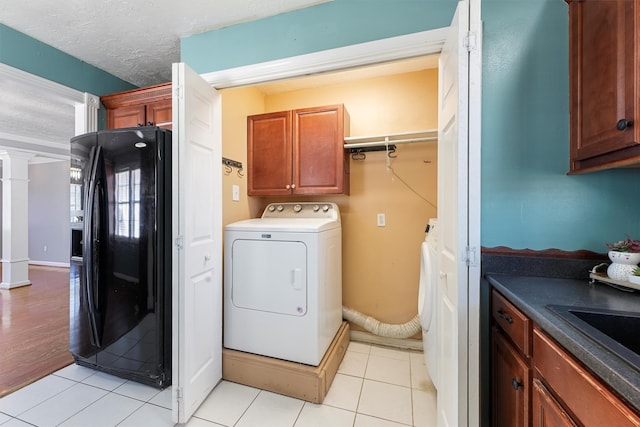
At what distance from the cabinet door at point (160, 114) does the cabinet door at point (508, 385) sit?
2.61 metres

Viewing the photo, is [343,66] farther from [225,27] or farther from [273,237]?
[273,237]

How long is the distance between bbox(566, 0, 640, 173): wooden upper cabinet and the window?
2.44 m

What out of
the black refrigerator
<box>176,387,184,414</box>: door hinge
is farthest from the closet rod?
<box>176,387,184,414</box>: door hinge

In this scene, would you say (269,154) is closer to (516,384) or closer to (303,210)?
(303,210)

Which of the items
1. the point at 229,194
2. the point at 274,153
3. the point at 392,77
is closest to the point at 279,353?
the point at 229,194

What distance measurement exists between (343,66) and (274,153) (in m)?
1.08

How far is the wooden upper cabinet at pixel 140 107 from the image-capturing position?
2.15 metres

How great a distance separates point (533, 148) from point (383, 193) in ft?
4.29

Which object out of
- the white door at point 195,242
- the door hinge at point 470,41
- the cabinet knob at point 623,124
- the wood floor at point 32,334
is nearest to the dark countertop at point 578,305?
the cabinet knob at point 623,124

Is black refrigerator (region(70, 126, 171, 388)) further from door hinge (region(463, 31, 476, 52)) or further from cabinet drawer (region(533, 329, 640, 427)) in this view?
cabinet drawer (region(533, 329, 640, 427))

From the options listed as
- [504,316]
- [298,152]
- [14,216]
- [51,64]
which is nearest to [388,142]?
[298,152]

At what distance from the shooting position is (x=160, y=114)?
2.18 meters

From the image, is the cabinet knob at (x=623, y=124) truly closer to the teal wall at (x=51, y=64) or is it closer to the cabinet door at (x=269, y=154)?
the cabinet door at (x=269, y=154)

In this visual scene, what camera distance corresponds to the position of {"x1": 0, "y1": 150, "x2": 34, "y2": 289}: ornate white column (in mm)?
4285
